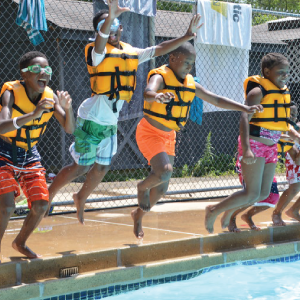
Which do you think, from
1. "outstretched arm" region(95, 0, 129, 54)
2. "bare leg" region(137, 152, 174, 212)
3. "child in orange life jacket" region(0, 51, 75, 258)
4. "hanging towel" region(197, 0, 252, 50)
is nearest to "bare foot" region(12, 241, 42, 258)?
"child in orange life jacket" region(0, 51, 75, 258)

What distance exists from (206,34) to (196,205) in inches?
99.4

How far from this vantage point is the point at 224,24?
852 centimetres

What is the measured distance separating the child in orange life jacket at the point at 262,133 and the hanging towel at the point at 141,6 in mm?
2393

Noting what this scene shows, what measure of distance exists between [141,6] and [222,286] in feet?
13.7

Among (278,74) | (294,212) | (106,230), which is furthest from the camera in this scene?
(294,212)

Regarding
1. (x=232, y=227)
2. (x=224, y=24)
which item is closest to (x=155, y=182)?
(x=232, y=227)

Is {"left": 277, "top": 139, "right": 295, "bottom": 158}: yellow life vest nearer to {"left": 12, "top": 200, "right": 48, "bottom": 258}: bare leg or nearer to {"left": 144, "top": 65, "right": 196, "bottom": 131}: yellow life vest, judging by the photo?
{"left": 144, "top": 65, "right": 196, "bottom": 131}: yellow life vest

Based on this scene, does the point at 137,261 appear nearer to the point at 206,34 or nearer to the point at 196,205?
the point at 196,205

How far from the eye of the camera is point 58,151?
450 inches

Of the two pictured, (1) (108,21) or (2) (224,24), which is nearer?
(1) (108,21)

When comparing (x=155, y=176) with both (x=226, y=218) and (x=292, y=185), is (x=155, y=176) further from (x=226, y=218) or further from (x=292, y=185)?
(x=292, y=185)

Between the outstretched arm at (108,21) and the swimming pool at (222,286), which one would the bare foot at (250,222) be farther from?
the outstretched arm at (108,21)

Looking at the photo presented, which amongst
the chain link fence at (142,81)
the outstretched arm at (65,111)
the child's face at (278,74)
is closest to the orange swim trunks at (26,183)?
the outstretched arm at (65,111)

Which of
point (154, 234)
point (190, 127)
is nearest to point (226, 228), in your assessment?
point (154, 234)
